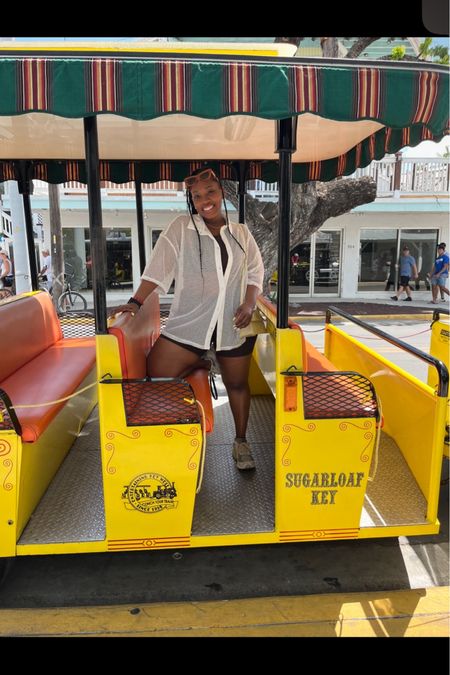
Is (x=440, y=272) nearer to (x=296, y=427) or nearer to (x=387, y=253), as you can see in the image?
(x=387, y=253)

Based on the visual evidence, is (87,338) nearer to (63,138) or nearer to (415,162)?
(63,138)

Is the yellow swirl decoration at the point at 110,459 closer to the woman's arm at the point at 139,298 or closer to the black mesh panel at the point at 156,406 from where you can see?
the black mesh panel at the point at 156,406

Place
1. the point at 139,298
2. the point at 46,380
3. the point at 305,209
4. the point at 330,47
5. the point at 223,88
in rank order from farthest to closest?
the point at 330,47 < the point at 305,209 < the point at 46,380 < the point at 139,298 < the point at 223,88

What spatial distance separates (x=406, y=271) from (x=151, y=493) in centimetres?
1472

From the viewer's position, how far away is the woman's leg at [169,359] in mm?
2963

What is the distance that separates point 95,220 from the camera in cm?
238

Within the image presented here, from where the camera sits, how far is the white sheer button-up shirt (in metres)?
2.86

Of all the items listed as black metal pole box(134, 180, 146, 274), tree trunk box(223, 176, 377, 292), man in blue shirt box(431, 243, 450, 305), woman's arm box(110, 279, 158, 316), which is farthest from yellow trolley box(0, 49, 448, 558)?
man in blue shirt box(431, 243, 450, 305)

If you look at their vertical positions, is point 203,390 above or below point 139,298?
below

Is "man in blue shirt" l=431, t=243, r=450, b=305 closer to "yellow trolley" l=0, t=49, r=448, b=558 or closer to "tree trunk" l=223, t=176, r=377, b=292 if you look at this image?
"tree trunk" l=223, t=176, r=377, b=292

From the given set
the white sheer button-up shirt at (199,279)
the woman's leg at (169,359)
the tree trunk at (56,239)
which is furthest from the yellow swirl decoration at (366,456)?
the tree trunk at (56,239)

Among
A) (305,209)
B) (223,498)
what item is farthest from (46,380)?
(305,209)

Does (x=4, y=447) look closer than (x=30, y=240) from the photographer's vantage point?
Yes

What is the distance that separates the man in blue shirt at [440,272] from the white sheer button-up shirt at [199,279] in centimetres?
1258
